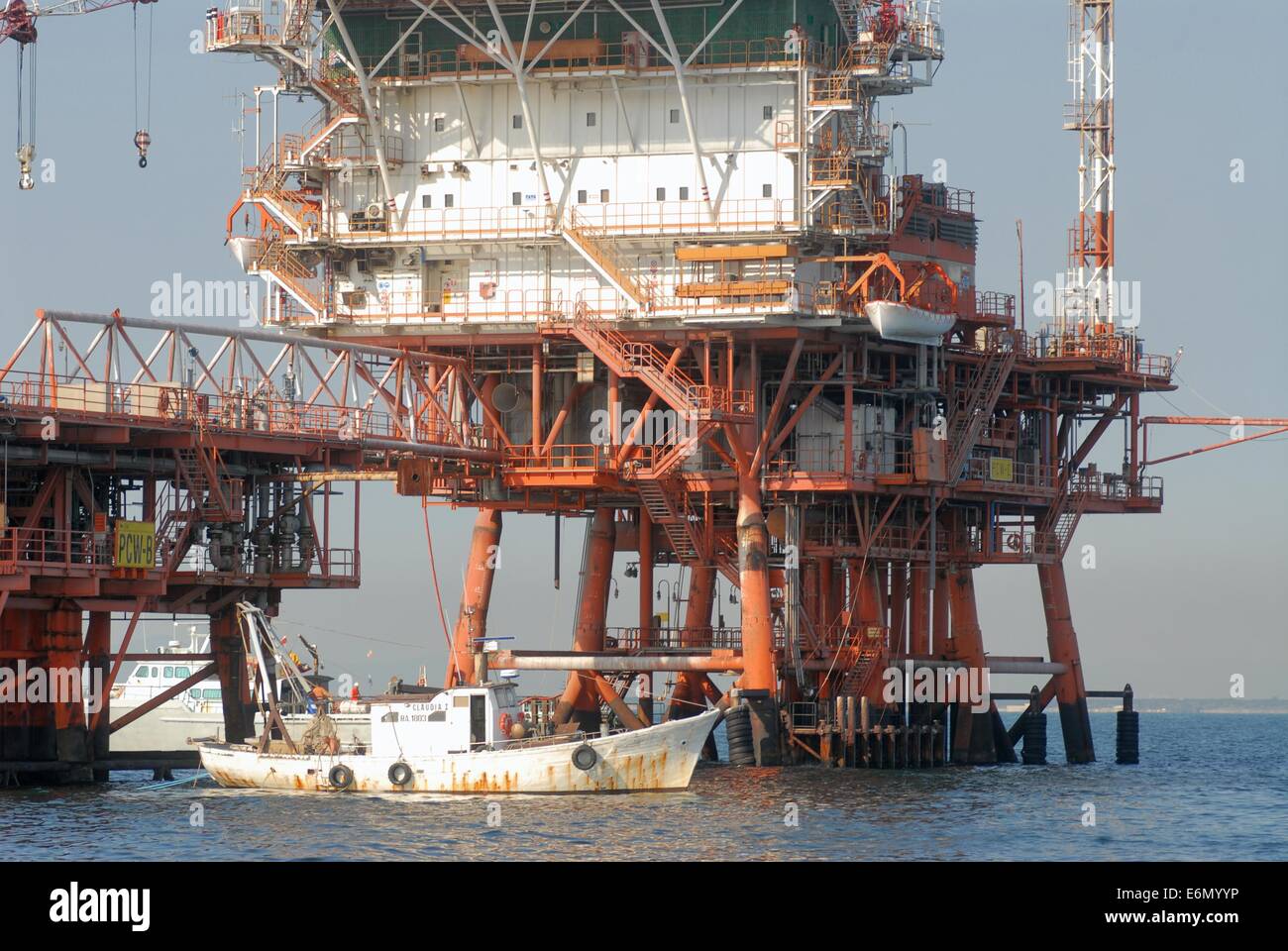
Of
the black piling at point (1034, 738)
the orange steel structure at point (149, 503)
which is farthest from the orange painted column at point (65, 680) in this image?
the black piling at point (1034, 738)

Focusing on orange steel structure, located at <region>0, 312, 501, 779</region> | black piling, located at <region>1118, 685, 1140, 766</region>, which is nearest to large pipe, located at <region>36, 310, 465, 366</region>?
orange steel structure, located at <region>0, 312, 501, 779</region>

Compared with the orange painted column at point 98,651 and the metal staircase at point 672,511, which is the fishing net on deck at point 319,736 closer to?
the orange painted column at point 98,651

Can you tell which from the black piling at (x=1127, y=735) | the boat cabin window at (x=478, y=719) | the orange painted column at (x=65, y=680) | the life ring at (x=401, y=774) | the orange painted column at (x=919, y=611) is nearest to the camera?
the boat cabin window at (x=478, y=719)

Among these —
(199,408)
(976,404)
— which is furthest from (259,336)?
(976,404)

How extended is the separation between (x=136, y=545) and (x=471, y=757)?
1181 cm

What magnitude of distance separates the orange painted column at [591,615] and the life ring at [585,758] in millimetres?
22106

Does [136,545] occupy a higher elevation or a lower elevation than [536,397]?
lower

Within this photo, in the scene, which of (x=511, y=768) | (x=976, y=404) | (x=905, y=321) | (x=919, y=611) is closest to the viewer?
(x=511, y=768)

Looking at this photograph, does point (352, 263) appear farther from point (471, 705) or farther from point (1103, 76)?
point (1103, 76)

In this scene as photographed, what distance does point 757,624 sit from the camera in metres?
86.8

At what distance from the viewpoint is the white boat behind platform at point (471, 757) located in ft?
240

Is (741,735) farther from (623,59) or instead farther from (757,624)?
(623,59)

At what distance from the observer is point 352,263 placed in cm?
9062
